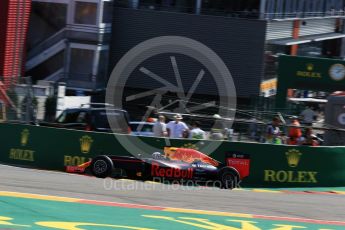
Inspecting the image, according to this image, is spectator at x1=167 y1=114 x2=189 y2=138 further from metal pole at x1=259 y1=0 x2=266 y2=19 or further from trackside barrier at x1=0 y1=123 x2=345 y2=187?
metal pole at x1=259 y1=0 x2=266 y2=19

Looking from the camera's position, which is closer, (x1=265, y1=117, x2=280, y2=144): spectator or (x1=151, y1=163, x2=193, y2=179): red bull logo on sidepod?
A: (x1=151, y1=163, x2=193, y2=179): red bull logo on sidepod

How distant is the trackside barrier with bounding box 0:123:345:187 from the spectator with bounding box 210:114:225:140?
1.07 metres

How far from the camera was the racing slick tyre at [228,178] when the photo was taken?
15.8 metres

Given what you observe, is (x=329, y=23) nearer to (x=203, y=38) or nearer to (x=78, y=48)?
(x=203, y=38)

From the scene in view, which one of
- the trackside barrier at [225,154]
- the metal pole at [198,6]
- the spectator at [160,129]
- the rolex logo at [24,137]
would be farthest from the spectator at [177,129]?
the metal pole at [198,6]

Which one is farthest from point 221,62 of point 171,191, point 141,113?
point 171,191

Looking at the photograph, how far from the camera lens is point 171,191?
14398mm

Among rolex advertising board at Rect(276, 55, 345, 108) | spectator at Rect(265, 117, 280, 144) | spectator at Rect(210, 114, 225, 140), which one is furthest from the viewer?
rolex advertising board at Rect(276, 55, 345, 108)

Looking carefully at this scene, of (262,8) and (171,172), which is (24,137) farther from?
(262,8)

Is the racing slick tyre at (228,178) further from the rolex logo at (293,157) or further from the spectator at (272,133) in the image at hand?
the spectator at (272,133)

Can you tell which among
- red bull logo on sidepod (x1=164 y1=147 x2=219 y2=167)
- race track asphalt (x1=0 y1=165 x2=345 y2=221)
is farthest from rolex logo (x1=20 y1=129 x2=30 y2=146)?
red bull logo on sidepod (x1=164 y1=147 x2=219 y2=167)

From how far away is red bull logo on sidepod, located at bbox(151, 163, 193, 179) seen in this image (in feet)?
50.4

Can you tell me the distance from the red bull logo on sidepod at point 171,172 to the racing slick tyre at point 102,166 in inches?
39.4

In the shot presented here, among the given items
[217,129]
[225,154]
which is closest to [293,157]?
[225,154]
